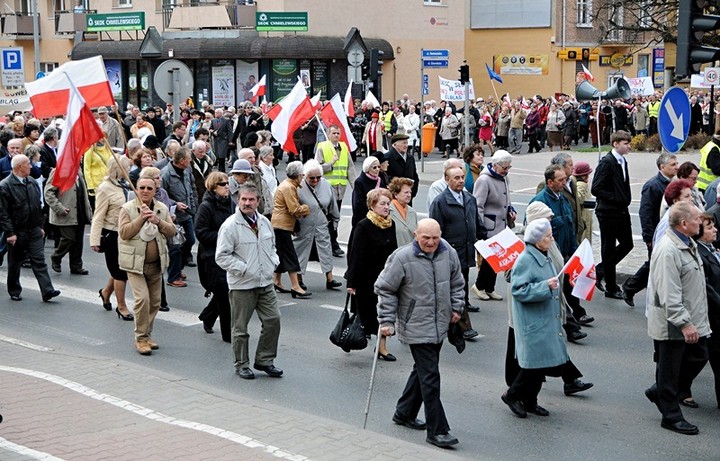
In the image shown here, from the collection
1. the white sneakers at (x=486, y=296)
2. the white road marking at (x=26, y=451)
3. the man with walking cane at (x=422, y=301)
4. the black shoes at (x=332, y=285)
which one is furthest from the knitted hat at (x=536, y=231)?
the black shoes at (x=332, y=285)

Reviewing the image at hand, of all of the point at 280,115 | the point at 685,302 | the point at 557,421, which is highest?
the point at 280,115

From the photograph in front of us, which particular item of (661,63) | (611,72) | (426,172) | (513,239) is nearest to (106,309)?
(513,239)

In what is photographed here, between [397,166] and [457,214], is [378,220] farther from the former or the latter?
[397,166]

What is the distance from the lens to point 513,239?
9.18 meters

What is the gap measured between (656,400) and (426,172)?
2192cm

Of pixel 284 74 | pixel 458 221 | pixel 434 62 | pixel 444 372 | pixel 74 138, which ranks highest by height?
pixel 284 74

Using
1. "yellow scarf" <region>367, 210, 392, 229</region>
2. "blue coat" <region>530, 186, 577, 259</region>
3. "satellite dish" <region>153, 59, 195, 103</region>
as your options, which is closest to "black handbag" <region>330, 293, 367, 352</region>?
"yellow scarf" <region>367, 210, 392, 229</region>

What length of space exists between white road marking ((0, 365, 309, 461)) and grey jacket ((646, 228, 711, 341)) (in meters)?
2.94

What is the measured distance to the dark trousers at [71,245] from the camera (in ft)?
48.5

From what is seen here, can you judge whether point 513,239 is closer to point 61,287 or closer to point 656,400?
point 656,400

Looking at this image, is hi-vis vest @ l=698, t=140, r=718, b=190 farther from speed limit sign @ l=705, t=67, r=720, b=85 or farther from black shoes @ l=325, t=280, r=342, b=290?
speed limit sign @ l=705, t=67, r=720, b=85

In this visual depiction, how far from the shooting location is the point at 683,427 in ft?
27.1

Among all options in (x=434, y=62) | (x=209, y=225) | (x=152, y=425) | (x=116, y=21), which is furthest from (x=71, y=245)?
(x=116, y=21)

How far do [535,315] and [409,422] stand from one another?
126 centimetres
